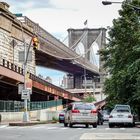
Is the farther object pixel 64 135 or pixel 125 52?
pixel 125 52

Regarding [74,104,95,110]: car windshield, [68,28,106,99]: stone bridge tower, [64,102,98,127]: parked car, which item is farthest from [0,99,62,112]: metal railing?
[68,28,106,99]: stone bridge tower

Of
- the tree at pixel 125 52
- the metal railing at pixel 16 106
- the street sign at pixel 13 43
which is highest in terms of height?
the street sign at pixel 13 43

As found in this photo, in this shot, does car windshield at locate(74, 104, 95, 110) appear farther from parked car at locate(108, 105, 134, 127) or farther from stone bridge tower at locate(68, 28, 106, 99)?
stone bridge tower at locate(68, 28, 106, 99)

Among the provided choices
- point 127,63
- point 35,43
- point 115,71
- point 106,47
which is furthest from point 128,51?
point 35,43

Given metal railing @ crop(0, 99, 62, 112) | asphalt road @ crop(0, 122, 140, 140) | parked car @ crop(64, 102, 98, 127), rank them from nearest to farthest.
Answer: asphalt road @ crop(0, 122, 140, 140) < parked car @ crop(64, 102, 98, 127) < metal railing @ crop(0, 99, 62, 112)

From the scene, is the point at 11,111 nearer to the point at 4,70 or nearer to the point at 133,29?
the point at 4,70

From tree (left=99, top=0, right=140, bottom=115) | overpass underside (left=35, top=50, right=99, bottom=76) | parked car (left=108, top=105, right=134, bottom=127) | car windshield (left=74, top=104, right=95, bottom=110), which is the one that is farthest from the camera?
overpass underside (left=35, top=50, right=99, bottom=76)

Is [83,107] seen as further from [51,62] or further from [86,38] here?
[86,38]

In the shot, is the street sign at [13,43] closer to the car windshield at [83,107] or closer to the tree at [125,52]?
the tree at [125,52]

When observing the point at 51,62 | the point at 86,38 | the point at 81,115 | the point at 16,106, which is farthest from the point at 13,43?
the point at 86,38

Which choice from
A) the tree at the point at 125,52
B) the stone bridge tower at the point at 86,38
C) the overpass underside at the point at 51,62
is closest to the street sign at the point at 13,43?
the tree at the point at 125,52

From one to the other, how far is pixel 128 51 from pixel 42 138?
32.0 m

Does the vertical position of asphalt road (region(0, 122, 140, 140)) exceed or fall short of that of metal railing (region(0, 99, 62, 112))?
it falls short

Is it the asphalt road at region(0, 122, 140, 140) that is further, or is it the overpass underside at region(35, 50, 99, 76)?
the overpass underside at region(35, 50, 99, 76)
